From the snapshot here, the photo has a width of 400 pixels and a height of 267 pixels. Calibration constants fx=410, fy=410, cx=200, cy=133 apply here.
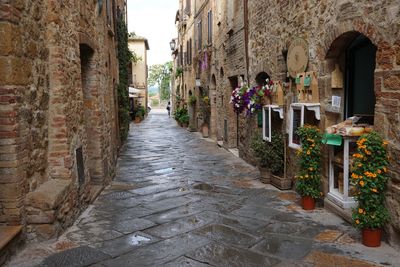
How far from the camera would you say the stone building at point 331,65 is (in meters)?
4.04

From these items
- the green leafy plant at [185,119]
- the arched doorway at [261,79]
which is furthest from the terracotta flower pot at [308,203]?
the green leafy plant at [185,119]

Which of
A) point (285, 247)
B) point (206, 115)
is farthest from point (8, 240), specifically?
point (206, 115)

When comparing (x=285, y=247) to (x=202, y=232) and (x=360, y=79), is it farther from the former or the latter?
(x=360, y=79)

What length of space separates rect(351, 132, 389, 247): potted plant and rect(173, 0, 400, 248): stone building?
0.33 feet

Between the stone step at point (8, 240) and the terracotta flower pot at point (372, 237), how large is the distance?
340 cm

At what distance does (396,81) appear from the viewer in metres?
3.97

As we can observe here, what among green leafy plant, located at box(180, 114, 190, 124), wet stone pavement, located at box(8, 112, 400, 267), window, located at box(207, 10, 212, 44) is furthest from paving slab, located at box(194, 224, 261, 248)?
green leafy plant, located at box(180, 114, 190, 124)

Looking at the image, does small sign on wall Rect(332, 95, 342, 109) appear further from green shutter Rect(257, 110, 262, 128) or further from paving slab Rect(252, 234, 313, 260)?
green shutter Rect(257, 110, 262, 128)

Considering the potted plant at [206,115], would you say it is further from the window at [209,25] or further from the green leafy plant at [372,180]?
the green leafy plant at [372,180]

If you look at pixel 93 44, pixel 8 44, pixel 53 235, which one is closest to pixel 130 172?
pixel 93 44

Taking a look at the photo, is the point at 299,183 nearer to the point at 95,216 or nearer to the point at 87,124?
the point at 95,216

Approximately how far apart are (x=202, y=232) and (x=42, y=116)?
223cm

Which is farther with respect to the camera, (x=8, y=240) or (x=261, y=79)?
(x=261, y=79)

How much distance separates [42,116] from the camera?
4.64 m
